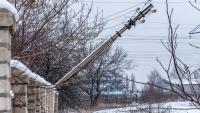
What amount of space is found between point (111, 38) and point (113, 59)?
32.3 m

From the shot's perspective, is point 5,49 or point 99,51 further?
point 99,51

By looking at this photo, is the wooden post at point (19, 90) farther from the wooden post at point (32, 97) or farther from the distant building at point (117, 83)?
the wooden post at point (32, 97)

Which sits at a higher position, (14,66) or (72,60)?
(14,66)

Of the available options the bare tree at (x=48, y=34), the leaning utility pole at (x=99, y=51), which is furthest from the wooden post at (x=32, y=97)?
the leaning utility pole at (x=99, y=51)

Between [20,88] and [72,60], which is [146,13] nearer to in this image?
[72,60]

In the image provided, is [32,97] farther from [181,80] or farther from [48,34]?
[48,34]

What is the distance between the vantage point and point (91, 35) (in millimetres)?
16703

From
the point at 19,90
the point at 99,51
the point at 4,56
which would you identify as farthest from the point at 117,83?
the point at 99,51

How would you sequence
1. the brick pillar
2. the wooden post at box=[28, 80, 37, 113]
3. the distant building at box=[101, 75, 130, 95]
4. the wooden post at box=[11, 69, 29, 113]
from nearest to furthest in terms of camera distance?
the brick pillar < the distant building at box=[101, 75, 130, 95] < the wooden post at box=[11, 69, 29, 113] < the wooden post at box=[28, 80, 37, 113]

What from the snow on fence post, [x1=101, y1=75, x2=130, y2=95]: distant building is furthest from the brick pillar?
[x1=101, y1=75, x2=130, y2=95]: distant building

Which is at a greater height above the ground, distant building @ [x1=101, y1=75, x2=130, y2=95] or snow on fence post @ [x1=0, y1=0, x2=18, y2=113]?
snow on fence post @ [x1=0, y1=0, x2=18, y2=113]

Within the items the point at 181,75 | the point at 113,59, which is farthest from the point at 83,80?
the point at 181,75

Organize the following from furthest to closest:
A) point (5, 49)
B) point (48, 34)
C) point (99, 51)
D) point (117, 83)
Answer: point (99, 51) → point (48, 34) → point (117, 83) → point (5, 49)

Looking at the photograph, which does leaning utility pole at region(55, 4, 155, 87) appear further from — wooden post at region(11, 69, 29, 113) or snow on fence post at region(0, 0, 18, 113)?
snow on fence post at region(0, 0, 18, 113)
